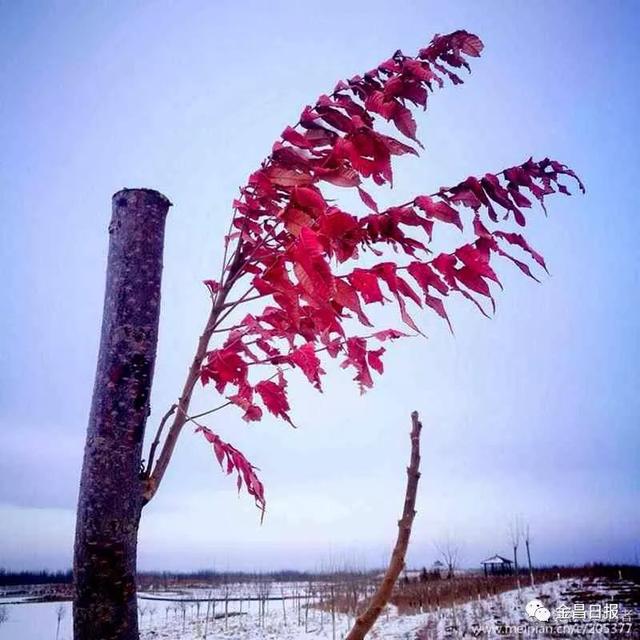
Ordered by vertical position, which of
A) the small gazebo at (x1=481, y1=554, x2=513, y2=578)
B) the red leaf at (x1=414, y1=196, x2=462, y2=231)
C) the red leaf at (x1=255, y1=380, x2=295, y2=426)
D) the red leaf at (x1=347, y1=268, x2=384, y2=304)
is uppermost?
the red leaf at (x1=414, y1=196, x2=462, y2=231)

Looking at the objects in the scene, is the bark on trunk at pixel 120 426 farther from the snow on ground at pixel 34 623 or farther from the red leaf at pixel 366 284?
the snow on ground at pixel 34 623

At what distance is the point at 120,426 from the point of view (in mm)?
1280


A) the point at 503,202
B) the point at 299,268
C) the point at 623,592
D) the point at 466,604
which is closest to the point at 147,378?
the point at 299,268

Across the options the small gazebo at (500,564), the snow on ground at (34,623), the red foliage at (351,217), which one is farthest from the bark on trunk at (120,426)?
the small gazebo at (500,564)

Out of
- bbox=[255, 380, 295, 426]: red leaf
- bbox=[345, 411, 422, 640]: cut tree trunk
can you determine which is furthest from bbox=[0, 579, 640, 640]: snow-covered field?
bbox=[345, 411, 422, 640]: cut tree trunk

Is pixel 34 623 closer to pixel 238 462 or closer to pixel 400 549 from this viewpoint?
pixel 238 462

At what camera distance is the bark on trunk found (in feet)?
3.87

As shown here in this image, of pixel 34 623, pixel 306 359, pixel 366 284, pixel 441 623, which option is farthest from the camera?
pixel 34 623

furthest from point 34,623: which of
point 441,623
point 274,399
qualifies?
point 274,399

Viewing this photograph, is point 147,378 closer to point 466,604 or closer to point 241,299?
point 241,299

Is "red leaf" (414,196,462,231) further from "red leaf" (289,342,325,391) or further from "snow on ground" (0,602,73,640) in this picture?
"snow on ground" (0,602,73,640)

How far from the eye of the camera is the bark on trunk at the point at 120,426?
1.18m

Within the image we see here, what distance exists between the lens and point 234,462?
1669 millimetres

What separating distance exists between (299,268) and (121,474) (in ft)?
2.36
